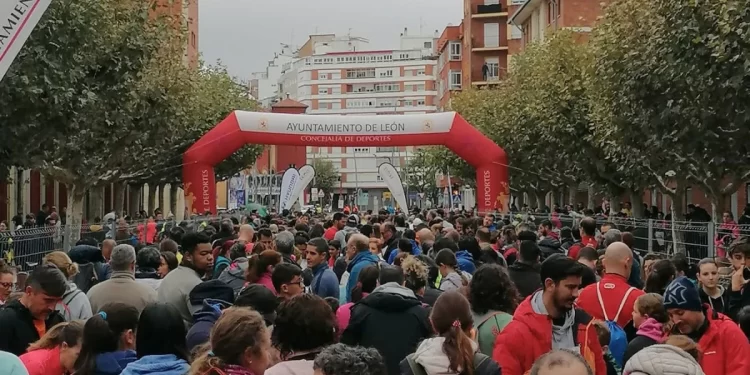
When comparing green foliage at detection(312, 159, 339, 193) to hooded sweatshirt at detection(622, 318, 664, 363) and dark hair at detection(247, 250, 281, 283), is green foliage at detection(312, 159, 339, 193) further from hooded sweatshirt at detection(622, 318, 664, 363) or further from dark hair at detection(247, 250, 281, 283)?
hooded sweatshirt at detection(622, 318, 664, 363)

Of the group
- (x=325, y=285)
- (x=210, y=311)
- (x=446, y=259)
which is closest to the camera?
(x=210, y=311)

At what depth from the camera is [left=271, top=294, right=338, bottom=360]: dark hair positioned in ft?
18.3

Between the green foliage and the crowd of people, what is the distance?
397 ft

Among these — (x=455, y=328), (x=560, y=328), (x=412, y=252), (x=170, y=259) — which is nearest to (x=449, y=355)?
(x=455, y=328)

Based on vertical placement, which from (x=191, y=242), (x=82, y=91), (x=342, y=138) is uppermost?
(x=82, y=91)

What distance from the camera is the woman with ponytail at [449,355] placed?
18.6 feet

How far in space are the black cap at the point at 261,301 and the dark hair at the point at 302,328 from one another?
148 centimetres

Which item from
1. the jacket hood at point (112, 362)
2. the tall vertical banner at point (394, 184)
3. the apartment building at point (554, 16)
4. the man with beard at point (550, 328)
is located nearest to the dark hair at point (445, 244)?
the man with beard at point (550, 328)

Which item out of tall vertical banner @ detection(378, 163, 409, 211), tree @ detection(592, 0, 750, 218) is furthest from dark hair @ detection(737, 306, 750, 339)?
tall vertical banner @ detection(378, 163, 409, 211)

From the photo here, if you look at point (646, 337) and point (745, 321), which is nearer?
point (646, 337)

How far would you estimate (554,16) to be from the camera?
58844 millimetres

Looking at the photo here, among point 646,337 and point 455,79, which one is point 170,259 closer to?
point 646,337

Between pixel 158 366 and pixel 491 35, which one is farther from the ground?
pixel 491 35

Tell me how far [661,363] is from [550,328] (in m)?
1.89
